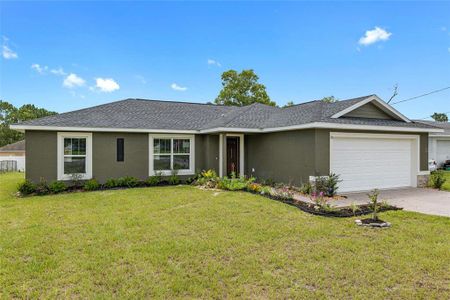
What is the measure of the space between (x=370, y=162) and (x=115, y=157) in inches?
429

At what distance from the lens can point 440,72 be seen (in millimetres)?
21203

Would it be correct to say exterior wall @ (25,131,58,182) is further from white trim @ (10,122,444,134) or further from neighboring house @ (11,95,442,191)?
white trim @ (10,122,444,134)

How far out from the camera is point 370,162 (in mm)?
11117

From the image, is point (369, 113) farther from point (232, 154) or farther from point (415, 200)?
point (232, 154)

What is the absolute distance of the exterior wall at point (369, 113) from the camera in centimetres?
1145

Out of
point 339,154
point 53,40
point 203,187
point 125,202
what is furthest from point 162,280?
point 53,40

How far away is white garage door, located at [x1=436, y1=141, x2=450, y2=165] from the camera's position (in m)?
21.3

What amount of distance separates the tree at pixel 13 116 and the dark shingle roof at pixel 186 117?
40.4 meters

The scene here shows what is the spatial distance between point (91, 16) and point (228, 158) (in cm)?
878

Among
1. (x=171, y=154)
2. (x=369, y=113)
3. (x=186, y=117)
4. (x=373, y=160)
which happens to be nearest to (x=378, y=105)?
Answer: (x=369, y=113)

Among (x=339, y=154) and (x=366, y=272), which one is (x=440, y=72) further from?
(x=366, y=272)

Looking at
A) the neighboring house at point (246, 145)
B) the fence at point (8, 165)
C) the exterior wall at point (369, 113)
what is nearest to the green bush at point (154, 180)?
the neighboring house at point (246, 145)

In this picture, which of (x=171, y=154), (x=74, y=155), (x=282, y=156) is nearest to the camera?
(x=74, y=155)

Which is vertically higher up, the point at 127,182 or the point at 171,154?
the point at 171,154
